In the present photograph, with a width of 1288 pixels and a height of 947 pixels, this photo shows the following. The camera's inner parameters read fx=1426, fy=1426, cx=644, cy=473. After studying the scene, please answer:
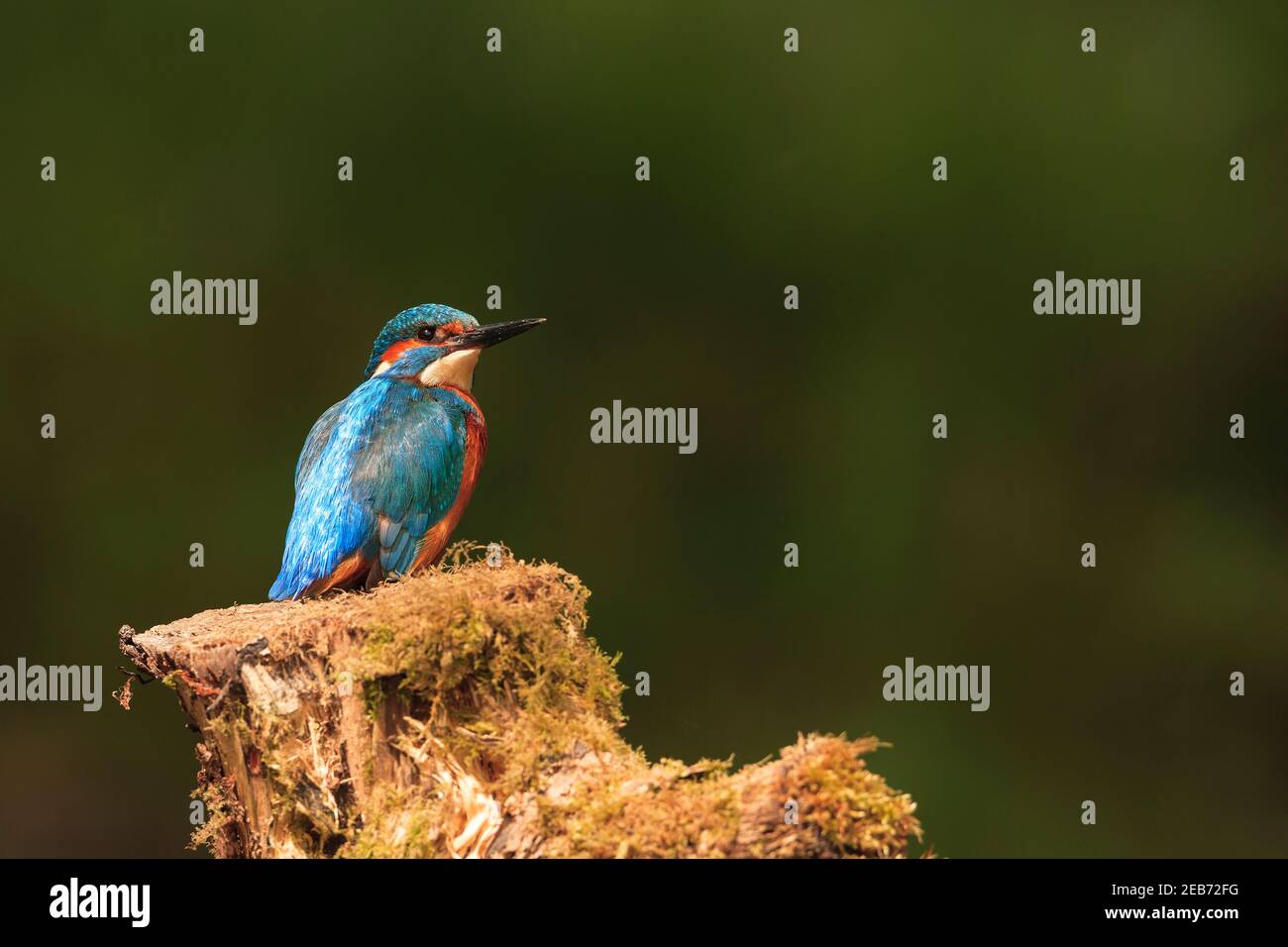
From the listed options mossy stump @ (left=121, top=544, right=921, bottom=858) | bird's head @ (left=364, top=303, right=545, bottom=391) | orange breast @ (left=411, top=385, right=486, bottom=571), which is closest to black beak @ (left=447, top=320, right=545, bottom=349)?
bird's head @ (left=364, top=303, right=545, bottom=391)

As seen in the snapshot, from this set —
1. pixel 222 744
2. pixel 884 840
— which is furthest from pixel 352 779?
pixel 884 840

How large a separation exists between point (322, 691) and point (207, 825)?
1.27 ft

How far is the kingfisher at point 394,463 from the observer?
3016 millimetres

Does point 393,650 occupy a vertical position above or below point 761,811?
above

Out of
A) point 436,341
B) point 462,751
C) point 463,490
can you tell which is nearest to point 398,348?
point 436,341

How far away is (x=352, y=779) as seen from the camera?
2139mm

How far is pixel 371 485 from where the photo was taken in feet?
10.2

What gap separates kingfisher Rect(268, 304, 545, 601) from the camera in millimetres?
3016

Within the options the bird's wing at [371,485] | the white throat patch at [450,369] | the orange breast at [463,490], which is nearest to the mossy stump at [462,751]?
the bird's wing at [371,485]

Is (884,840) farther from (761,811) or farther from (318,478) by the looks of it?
(318,478)

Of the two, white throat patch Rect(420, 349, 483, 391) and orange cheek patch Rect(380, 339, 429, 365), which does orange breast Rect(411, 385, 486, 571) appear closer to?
white throat patch Rect(420, 349, 483, 391)

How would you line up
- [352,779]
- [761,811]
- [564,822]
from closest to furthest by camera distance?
[761,811], [564,822], [352,779]

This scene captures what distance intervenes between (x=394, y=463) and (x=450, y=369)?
40cm

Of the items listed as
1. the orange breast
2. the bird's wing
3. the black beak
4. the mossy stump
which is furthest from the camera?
the black beak
